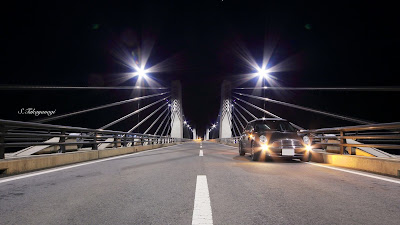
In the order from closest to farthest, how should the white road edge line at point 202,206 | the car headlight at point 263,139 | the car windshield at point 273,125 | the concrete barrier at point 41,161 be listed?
the white road edge line at point 202,206 < the concrete barrier at point 41,161 < the car headlight at point 263,139 < the car windshield at point 273,125

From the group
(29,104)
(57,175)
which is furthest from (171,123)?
(57,175)

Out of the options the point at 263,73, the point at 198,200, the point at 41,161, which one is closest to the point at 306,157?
the point at 198,200

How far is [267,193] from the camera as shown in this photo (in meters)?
3.74

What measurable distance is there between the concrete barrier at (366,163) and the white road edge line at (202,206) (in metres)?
4.16

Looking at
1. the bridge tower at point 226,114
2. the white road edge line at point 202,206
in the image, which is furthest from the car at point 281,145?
the bridge tower at point 226,114

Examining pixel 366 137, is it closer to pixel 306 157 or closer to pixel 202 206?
pixel 306 157

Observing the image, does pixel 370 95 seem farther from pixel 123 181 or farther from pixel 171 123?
pixel 123 181

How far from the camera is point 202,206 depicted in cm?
301

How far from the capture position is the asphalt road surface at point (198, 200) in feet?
8.52

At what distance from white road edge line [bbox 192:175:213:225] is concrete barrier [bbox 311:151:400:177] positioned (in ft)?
13.7

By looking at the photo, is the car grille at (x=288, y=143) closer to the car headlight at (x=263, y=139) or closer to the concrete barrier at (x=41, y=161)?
the car headlight at (x=263, y=139)

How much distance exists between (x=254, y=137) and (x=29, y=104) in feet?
162

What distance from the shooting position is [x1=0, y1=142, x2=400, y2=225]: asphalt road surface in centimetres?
260

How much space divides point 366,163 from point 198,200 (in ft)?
16.8
